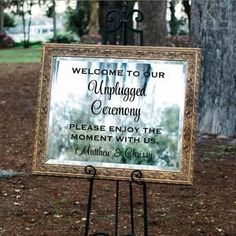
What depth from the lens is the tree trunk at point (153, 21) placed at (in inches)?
569

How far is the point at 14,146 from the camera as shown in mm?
8664

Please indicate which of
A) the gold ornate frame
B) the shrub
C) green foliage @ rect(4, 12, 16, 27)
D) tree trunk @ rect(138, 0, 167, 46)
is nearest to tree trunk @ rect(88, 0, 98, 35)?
the shrub

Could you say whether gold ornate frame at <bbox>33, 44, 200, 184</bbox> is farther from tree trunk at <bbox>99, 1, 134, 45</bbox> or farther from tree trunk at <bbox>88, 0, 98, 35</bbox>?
tree trunk at <bbox>88, 0, 98, 35</bbox>

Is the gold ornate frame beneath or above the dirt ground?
above

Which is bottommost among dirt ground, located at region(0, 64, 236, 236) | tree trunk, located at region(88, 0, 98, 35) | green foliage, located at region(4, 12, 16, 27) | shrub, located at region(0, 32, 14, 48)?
dirt ground, located at region(0, 64, 236, 236)

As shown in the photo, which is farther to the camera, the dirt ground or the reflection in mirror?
the dirt ground

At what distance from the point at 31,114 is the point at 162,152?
718cm

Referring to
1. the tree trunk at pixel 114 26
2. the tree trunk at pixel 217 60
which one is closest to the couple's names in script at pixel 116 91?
the tree trunk at pixel 114 26

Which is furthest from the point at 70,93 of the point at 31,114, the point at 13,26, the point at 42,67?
the point at 13,26

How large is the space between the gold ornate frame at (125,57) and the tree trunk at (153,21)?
10240 mm

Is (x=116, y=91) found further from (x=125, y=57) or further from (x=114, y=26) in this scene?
(x=114, y=26)

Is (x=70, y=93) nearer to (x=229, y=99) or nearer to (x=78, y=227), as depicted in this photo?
→ (x=78, y=227)

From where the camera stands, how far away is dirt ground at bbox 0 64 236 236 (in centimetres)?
522

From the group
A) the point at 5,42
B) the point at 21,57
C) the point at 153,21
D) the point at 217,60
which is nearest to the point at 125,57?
the point at 217,60
